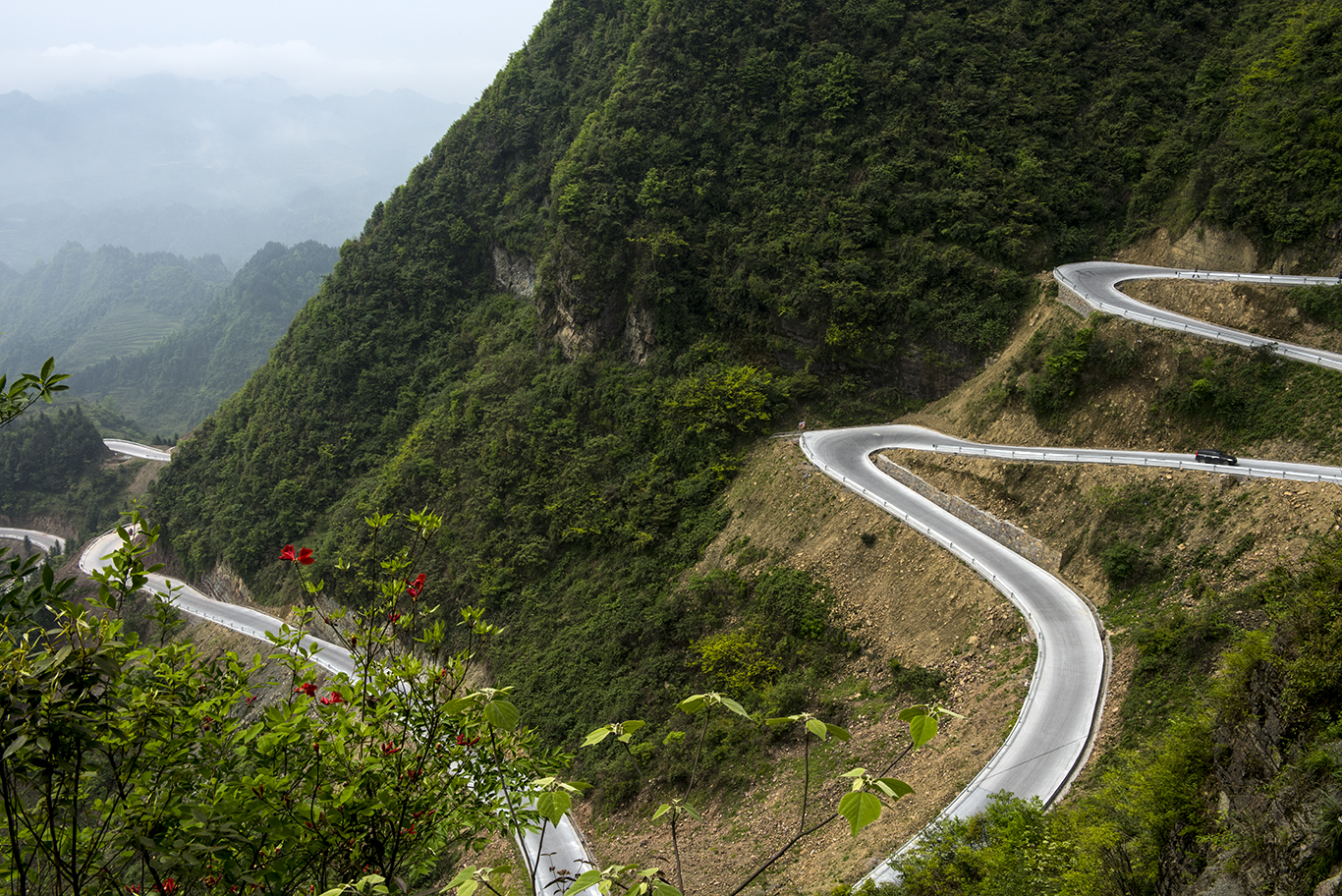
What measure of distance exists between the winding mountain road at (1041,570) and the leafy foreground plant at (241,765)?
315 centimetres

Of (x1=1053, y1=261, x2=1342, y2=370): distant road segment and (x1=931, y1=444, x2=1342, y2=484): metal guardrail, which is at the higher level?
(x1=1053, y1=261, x2=1342, y2=370): distant road segment

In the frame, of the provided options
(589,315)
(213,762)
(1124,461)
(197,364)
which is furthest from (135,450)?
(1124,461)

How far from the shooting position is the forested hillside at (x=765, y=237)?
32.2m

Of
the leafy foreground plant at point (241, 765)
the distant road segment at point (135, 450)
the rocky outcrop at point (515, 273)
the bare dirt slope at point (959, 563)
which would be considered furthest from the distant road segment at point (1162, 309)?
the distant road segment at point (135, 450)

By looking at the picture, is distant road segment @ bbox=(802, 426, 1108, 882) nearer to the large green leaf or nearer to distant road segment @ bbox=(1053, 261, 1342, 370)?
distant road segment @ bbox=(1053, 261, 1342, 370)

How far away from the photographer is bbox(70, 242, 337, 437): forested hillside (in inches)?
6181

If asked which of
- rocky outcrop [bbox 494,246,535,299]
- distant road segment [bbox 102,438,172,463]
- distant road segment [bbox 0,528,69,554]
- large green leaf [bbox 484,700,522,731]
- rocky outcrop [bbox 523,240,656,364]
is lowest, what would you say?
distant road segment [bbox 0,528,69,554]

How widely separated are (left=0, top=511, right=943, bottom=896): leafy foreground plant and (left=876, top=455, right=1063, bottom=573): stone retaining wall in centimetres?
2177

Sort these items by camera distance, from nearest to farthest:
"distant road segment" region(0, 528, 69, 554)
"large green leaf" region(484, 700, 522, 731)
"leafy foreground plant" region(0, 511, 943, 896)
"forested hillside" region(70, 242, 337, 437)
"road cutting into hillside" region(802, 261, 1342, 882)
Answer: "large green leaf" region(484, 700, 522, 731)
"leafy foreground plant" region(0, 511, 943, 896)
"road cutting into hillside" region(802, 261, 1342, 882)
"distant road segment" region(0, 528, 69, 554)
"forested hillside" region(70, 242, 337, 437)

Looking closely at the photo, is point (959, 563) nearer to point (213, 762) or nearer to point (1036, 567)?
point (1036, 567)

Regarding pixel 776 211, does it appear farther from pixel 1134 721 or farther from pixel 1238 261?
pixel 1134 721

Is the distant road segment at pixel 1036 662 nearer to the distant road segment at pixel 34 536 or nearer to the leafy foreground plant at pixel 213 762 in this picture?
the leafy foreground plant at pixel 213 762

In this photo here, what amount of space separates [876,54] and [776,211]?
12.3m

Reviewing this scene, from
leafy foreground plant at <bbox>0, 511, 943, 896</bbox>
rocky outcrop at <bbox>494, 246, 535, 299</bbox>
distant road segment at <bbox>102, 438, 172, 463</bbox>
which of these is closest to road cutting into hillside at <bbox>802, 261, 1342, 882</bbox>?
leafy foreground plant at <bbox>0, 511, 943, 896</bbox>
